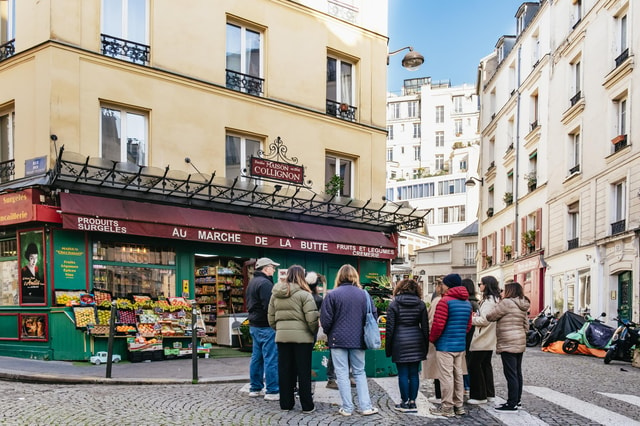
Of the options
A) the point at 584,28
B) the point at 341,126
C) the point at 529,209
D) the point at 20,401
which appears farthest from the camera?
the point at 529,209

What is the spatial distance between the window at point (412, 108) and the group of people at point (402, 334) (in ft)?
274

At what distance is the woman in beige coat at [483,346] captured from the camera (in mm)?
8406

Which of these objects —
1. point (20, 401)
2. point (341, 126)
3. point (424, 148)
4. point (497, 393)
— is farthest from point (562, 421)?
point (424, 148)

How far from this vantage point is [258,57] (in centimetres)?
1739

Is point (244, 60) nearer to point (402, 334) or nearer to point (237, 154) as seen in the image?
point (237, 154)

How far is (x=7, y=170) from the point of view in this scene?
46.7 feet

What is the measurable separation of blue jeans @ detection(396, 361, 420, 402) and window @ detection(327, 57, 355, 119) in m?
11.7

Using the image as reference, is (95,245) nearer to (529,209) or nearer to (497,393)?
(497,393)

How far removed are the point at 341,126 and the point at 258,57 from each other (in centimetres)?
304

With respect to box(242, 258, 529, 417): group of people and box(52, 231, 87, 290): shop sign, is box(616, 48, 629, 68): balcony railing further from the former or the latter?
box(52, 231, 87, 290): shop sign

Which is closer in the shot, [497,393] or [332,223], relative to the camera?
[497,393]

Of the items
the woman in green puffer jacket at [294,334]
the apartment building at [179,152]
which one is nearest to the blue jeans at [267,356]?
the woman in green puffer jacket at [294,334]

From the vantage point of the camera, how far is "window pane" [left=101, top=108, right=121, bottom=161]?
1441 centimetres

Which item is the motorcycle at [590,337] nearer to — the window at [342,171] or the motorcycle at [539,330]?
the motorcycle at [539,330]
